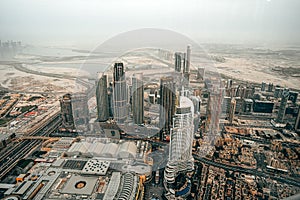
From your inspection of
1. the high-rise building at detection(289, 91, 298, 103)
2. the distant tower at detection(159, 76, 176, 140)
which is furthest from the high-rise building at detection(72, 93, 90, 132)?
the high-rise building at detection(289, 91, 298, 103)

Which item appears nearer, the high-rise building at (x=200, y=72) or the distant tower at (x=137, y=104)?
the distant tower at (x=137, y=104)

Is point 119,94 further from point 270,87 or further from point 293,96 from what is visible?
point 270,87

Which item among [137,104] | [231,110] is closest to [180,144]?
[137,104]

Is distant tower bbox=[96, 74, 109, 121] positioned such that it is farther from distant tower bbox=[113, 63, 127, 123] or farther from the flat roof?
the flat roof

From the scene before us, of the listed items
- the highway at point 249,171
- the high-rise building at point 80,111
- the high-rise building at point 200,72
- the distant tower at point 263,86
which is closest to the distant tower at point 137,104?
the high-rise building at point 80,111

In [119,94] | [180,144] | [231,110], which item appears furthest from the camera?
[231,110]

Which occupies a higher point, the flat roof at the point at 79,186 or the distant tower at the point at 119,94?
the distant tower at the point at 119,94

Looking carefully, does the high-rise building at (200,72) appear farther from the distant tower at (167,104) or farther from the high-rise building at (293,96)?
the high-rise building at (293,96)
